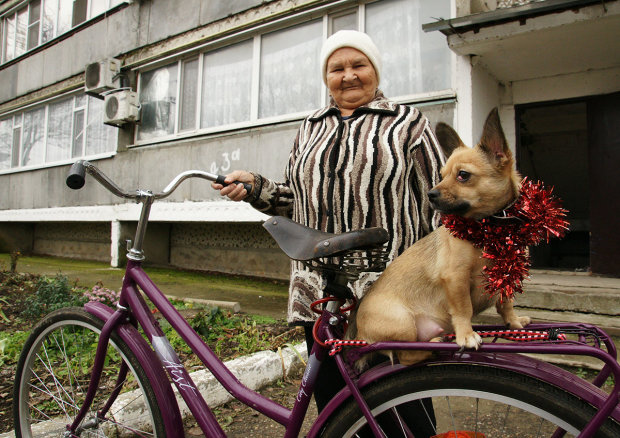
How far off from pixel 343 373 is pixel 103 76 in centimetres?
904

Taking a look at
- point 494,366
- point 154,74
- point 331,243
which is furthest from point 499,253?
point 154,74

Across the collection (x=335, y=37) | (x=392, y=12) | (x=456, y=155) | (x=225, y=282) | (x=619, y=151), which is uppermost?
(x=392, y=12)

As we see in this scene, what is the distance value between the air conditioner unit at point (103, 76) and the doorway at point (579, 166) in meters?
7.43

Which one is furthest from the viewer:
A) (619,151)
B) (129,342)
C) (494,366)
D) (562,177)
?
(562,177)

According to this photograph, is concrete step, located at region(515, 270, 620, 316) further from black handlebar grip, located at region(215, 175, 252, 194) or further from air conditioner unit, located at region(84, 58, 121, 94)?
air conditioner unit, located at region(84, 58, 121, 94)

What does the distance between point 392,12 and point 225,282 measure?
4.58 meters

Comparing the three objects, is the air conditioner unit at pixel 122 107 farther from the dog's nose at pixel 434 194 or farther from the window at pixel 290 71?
the dog's nose at pixel 434 194

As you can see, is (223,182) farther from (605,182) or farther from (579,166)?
(579,166)

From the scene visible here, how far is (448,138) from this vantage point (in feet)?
4.25

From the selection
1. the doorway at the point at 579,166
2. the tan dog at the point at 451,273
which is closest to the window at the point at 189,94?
the doorway at the point at 579,166

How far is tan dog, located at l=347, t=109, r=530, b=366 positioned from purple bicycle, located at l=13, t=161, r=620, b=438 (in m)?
0.08

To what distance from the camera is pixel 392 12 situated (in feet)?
18.6

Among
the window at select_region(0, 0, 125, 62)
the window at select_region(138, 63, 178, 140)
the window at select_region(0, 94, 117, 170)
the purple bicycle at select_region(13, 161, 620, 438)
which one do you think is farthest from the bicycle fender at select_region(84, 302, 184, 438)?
the window at select_region(0, 0, 125, 62)

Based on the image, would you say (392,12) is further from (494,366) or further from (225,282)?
(494,366)
